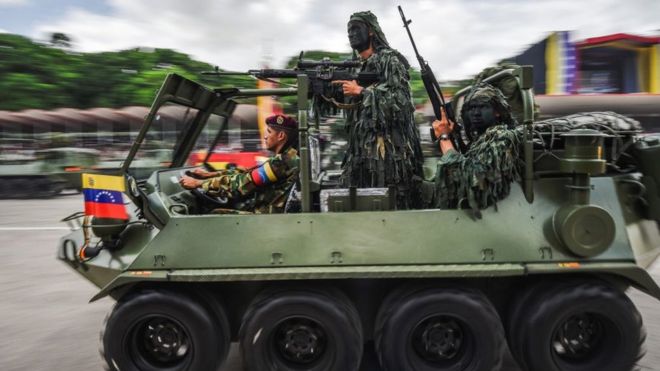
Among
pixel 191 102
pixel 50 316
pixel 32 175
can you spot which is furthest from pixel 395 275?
pixel 32 175

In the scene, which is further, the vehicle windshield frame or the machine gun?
the machine gun

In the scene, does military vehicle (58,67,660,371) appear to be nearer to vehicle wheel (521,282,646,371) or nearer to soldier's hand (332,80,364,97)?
vehicle wheel (521,282,646,371)

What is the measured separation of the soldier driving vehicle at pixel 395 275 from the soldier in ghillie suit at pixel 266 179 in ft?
1.82

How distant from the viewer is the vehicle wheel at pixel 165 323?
3373 mm

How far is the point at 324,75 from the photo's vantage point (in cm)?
384

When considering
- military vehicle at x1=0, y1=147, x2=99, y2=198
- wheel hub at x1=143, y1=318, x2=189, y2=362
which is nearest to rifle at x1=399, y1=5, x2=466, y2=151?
wheel hub at x1=143, y1=318, x2=189, y2=362

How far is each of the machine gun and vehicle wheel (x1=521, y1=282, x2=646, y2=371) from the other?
77.1 inches

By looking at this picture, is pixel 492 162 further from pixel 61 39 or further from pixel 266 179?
pixel 61 39

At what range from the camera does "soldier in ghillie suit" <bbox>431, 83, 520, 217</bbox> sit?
11.1 feet

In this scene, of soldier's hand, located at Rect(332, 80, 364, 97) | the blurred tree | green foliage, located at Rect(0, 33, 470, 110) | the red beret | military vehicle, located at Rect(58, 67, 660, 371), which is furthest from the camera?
the blurred tree

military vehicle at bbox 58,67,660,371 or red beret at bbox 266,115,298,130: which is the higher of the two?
red beret at bbox 266,115,298,130

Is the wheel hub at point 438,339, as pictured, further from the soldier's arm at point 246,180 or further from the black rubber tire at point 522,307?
the soldier's arm at point 246,180

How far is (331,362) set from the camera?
335cm

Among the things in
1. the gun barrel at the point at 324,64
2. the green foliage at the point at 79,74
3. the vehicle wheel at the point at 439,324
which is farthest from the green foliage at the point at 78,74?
the vehicle wheel at the point at 439,324
